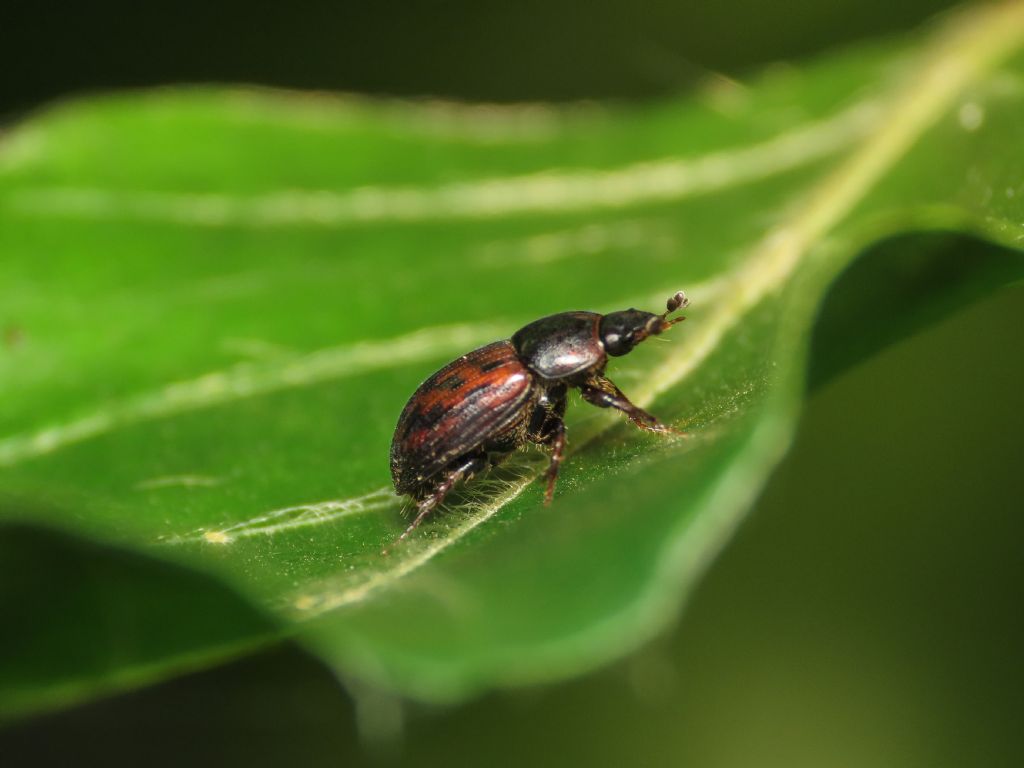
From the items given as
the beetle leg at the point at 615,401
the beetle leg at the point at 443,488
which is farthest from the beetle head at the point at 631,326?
the beetle leg at the point at 443,488


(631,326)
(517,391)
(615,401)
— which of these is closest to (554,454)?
(615,401)

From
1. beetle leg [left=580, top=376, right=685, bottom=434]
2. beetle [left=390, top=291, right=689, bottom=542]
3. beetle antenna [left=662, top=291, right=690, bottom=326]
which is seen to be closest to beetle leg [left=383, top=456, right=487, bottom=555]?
beetle [left=390, top=291, right=689, bottom=542]

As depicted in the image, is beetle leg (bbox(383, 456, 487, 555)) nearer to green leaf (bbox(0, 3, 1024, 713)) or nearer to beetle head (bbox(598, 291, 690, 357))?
green leaf (bbox(0, 3, 1024, 713))

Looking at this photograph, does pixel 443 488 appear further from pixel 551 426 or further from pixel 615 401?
pixel 615 401

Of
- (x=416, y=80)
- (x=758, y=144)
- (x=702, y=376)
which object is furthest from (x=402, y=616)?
(x=416, y=80)

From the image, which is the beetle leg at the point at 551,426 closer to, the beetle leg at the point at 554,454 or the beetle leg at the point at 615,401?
the beetle leg at the point at 554,454

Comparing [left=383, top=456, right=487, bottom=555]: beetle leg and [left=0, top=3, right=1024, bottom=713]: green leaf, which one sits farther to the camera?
[left=383, top=456, right=487, bottom=555]: beetle leg

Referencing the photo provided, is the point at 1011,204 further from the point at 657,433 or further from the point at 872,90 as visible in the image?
the point at 872,90
